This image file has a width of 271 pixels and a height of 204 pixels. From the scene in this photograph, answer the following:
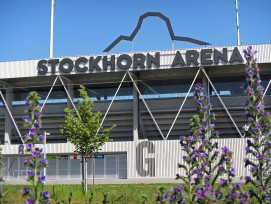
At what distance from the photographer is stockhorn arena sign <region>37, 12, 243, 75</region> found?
128 ft

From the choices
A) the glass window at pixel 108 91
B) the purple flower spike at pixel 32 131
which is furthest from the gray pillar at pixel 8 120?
the purple flower spike at pixel 32 131

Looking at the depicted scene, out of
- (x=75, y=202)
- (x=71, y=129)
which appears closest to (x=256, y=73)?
(x=75, y=202)

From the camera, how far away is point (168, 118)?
44.2 meters

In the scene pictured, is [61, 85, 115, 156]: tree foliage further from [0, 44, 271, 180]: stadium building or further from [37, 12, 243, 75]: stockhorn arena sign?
[37, 12, 243, 75]: stockhorn arena sign

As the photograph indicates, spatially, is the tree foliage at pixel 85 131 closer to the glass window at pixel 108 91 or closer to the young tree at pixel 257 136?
the glass window at pixel 108 91

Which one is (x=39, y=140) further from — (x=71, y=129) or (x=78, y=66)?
(x=78, y=66)

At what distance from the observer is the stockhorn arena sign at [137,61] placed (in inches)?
1532

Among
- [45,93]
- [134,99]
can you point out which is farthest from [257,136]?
[45,93]

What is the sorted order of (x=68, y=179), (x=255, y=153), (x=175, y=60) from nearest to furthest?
(x=255, y=153)
(x=175, y=60)
(x=68, y=179)

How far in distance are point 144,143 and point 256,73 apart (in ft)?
108

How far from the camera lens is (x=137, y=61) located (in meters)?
40.2

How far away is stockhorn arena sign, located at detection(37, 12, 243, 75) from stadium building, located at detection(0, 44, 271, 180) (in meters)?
0.09

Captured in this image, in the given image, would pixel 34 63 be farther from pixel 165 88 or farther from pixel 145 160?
pixel 145 160

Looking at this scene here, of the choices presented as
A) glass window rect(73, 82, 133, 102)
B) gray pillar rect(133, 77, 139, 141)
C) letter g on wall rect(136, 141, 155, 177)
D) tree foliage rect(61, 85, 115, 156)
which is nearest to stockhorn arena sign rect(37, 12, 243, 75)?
gray pillar rect(133, 77, 139, 141)
